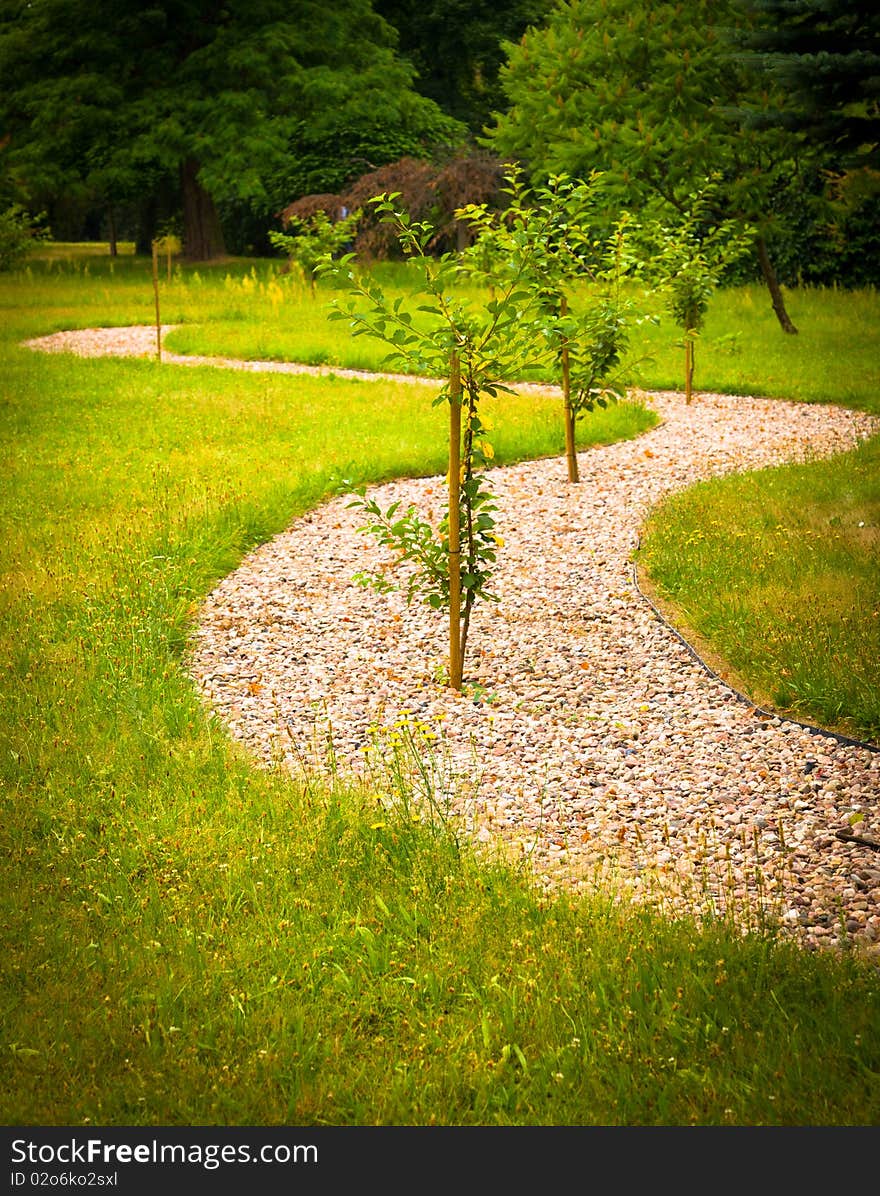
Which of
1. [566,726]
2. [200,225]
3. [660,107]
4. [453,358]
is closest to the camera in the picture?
[566,726]

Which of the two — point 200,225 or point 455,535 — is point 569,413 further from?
point 200,225

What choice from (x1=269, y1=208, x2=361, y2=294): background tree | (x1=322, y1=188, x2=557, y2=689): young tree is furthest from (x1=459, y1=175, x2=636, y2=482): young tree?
(x1=269, y1=208, x2=361, y2=294): background tree

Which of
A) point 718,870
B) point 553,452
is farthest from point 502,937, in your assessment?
point 553,452

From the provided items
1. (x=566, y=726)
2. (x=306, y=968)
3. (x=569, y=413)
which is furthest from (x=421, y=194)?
(x=306, y=968)

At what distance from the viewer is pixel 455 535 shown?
15.9 ft

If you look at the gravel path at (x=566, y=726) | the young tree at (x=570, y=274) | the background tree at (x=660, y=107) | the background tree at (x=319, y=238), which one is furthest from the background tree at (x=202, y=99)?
the gravel path at (x=566, y=726)

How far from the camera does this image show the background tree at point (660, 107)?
43.7ft

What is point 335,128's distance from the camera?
975 inches

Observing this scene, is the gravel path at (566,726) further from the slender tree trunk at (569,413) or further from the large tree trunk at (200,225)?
the large tree trunk at (200,225)

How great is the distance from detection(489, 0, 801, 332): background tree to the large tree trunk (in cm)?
1308

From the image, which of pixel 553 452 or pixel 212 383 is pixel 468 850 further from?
pixel 212 383

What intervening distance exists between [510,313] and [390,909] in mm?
2519

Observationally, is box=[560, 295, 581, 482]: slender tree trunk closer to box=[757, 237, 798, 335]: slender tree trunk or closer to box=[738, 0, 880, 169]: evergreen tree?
box=[738, 0, 880, 169]: evergreen tree

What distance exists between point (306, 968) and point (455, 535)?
7.66 feet
